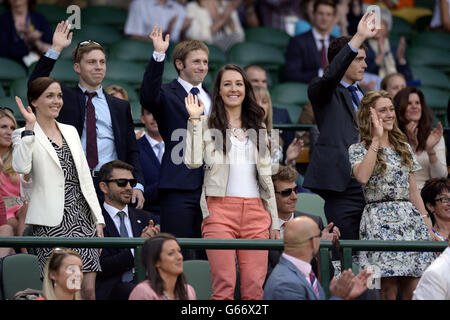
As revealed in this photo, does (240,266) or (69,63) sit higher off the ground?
(69,63)

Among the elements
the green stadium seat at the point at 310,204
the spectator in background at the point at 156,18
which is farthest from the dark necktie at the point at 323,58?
the green stadium seat at the point at 310,204

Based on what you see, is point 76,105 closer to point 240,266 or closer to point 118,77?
point 240,266

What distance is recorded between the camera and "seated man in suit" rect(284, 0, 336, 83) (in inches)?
448

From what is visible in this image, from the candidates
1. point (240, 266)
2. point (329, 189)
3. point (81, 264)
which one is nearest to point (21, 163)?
point (81, 264)

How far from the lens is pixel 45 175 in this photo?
22.2 feet

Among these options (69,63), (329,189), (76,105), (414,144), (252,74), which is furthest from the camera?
(69,63)

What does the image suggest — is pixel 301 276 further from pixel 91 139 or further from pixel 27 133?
pixel 91 139

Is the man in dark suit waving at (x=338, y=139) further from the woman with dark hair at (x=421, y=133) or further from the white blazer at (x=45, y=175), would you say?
the white blazer at (x=45, y=175)

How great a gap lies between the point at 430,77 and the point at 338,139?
18.3ft

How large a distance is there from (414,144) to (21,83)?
412cm

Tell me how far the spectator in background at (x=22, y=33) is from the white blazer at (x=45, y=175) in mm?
4574

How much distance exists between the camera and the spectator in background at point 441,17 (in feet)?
43.8

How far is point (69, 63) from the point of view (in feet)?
37.0

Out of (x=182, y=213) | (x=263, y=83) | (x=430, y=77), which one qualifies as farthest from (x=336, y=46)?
(x=430, y=77)
